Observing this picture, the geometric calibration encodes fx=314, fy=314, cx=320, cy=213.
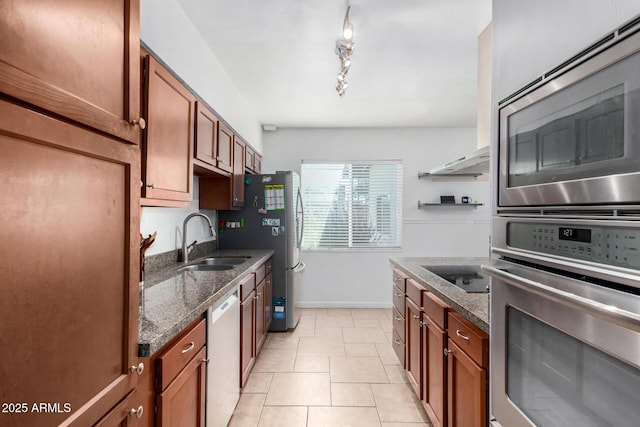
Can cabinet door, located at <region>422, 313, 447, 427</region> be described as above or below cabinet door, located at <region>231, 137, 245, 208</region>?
below

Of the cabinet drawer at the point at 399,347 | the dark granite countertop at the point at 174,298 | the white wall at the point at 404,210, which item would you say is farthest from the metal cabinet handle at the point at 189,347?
the white wall at the point at 404,210

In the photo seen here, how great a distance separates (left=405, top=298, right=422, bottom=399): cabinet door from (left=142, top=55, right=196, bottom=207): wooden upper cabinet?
1.67m

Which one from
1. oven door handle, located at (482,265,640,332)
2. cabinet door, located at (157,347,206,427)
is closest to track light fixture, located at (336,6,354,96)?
oven door handle, located at (482,265,640,332)

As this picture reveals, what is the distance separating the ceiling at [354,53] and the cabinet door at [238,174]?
0.64 meters

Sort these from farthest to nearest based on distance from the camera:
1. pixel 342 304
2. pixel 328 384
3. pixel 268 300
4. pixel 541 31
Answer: pixel 342 304, pixel 268 300, pixel 328 384, pixel 541 31

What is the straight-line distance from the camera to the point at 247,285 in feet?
7.88

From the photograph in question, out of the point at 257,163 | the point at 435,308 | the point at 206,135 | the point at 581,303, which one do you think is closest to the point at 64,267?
the point at 581,303

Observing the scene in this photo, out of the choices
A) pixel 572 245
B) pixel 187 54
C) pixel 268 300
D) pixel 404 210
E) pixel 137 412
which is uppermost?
pixel 187 54

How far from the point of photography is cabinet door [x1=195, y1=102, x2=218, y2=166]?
212 centimetres

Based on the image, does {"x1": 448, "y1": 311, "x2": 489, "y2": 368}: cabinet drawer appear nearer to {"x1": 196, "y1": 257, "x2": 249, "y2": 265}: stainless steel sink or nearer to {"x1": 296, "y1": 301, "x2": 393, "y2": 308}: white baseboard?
{"x1": 196, "y1": 257, "x2": 249, "y2": 265}: stainless steel sink

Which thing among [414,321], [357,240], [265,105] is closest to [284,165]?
[265,105]

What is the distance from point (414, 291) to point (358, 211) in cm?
258

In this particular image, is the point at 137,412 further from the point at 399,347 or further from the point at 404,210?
the point at 404,210

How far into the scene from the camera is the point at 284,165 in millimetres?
4664
